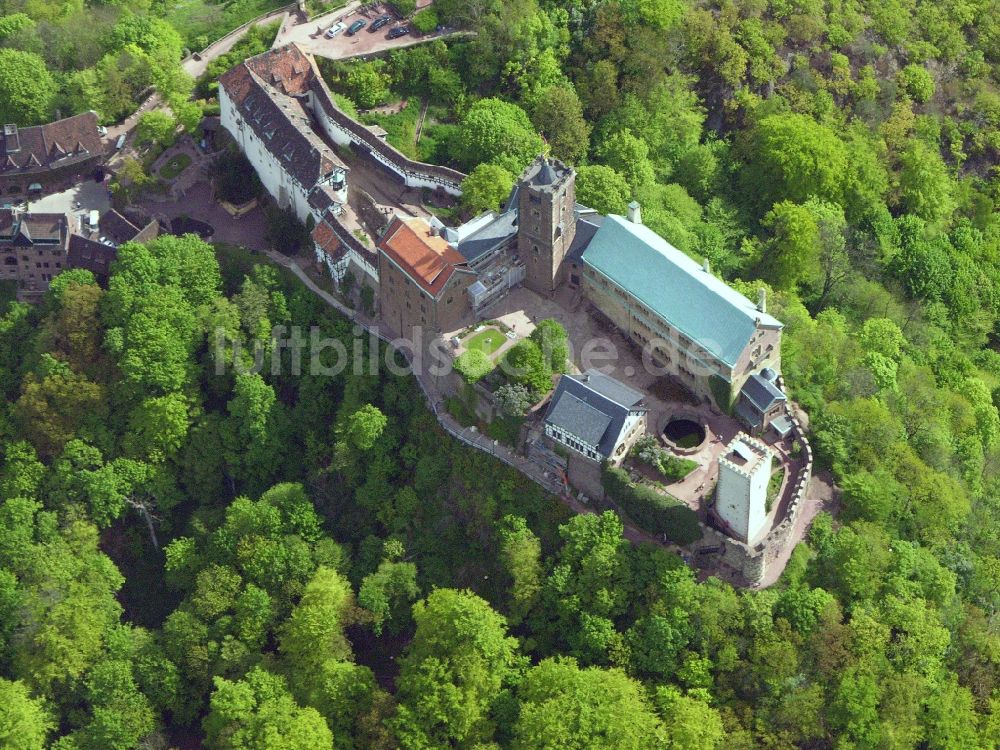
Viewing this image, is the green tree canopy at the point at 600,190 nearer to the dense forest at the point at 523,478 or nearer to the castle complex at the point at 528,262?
the dense forest at the point at 523,478

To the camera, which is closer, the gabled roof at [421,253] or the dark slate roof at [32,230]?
the gabled roof at [421,253]

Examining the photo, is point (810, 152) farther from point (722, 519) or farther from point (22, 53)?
point (22, 53)

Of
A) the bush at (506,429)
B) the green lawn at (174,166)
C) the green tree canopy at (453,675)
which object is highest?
the bush at (506,429)

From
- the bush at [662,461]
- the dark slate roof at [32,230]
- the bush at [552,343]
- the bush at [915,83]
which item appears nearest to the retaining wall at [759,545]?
the bush at [662,461]

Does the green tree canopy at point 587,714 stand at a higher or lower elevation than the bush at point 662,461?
lower

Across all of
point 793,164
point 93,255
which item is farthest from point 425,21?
point 93,255

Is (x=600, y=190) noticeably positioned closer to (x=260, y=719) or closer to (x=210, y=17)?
(x=210, y=17)

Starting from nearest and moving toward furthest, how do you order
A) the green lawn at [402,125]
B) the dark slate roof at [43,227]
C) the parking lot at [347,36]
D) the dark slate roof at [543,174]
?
the dark slate roof at [543,174], the dark slate roof at [43,227], the green lawn at [402,125], the parking lot at [347,36]
